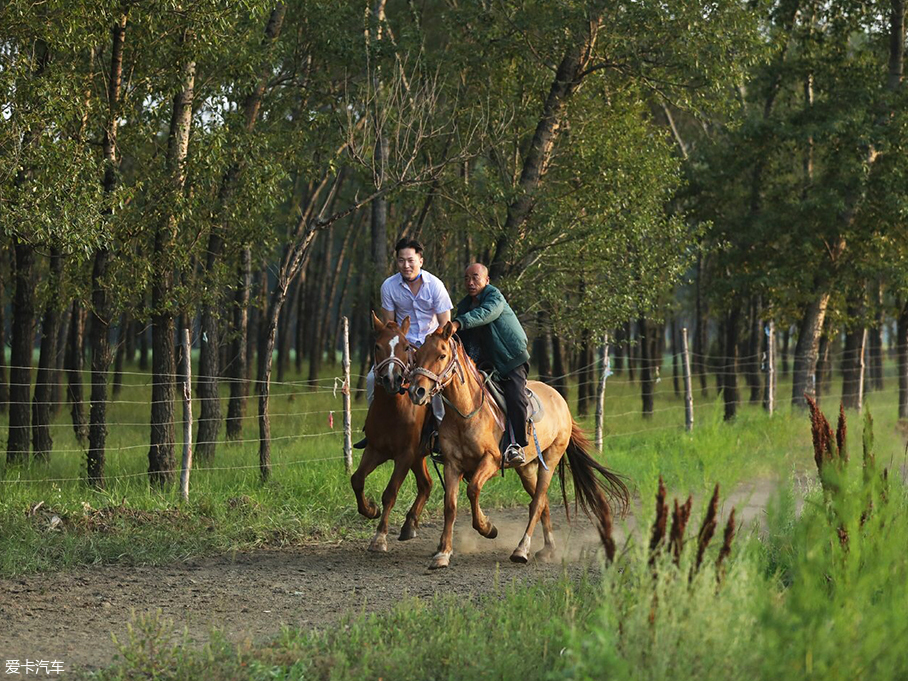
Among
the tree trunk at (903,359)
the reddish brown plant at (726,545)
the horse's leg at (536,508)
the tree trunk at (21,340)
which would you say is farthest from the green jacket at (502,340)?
the tree trunk at (903,359)

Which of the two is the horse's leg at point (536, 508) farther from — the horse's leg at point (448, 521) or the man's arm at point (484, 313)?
the man's arm at point (484, 313)

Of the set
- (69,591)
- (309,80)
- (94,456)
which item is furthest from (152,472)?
(309,80)

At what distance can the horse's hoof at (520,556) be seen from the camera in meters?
10.1

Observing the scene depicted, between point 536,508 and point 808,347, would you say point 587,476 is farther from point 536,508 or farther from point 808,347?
point 808,347

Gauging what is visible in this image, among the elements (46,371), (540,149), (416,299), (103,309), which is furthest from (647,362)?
(416,299)

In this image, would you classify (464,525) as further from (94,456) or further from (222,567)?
(94,456)

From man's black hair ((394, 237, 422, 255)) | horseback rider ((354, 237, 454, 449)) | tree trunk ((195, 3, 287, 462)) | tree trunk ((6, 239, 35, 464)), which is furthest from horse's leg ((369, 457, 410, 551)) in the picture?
tree trunk ((6, 239, 35, 464))

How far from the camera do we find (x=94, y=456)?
13406 mm

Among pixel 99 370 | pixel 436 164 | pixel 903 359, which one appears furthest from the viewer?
pixel 903 359

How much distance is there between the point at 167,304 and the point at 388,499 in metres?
4.62

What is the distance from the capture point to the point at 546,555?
10398 mm

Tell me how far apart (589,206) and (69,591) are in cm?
1198

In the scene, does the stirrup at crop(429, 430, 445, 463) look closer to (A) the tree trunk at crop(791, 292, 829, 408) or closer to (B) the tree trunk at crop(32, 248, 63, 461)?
(B) the tree trunk at crop(32, 248, 63, 461)

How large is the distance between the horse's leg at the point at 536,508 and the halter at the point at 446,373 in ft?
4.96
